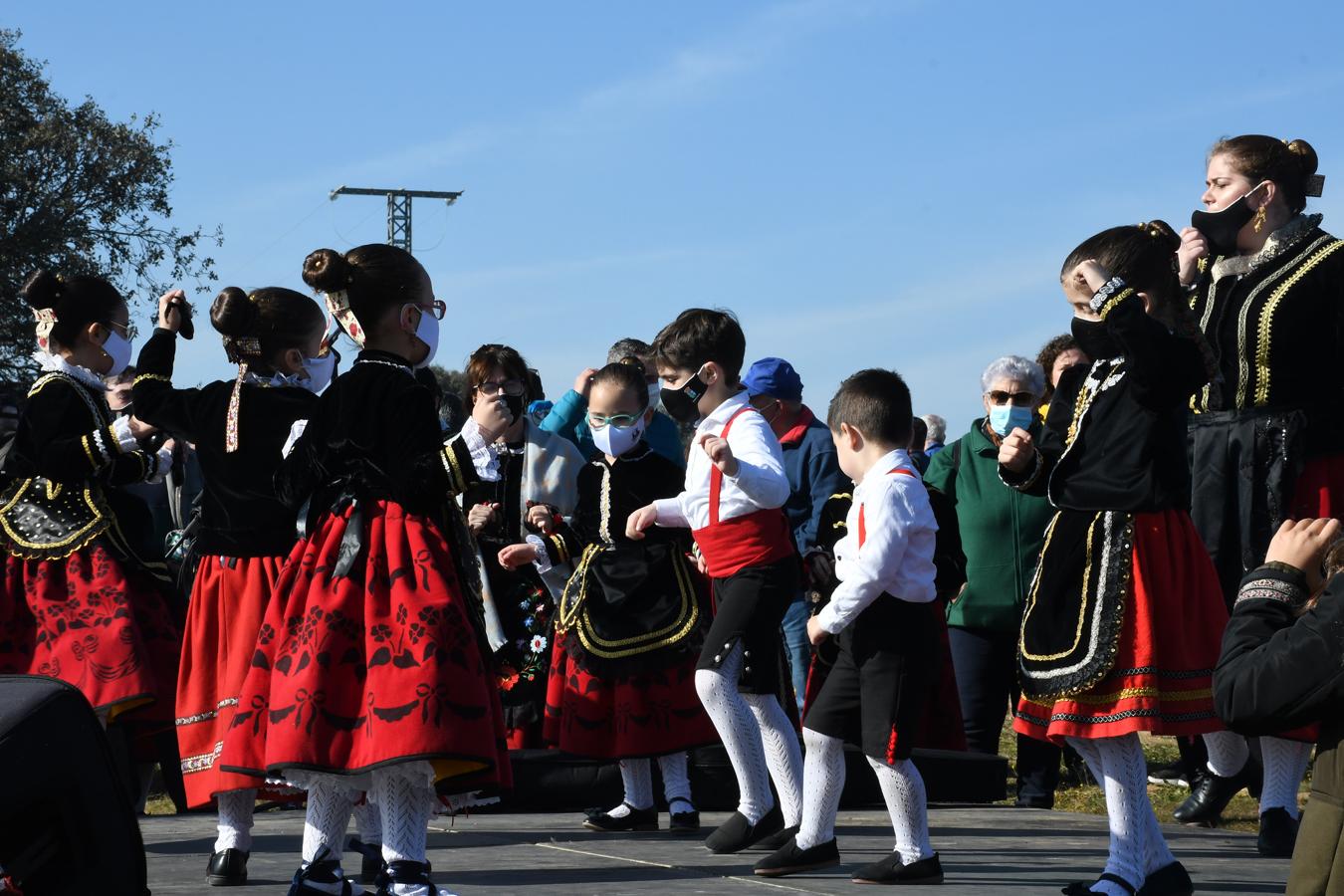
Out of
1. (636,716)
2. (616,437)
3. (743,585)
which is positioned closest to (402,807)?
(743,585)

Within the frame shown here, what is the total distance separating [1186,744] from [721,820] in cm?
213

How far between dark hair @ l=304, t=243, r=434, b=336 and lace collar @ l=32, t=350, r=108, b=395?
1868mm

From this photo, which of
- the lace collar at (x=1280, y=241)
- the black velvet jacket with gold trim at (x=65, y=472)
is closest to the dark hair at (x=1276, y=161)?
the lace collar at (x=1280, y=241)

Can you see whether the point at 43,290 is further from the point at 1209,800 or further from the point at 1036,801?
the point at 1209,800

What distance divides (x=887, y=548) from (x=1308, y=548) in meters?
1.94

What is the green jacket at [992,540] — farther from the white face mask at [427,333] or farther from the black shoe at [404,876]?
the black shoe at [404,876]

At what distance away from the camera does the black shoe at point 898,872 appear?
508 cm

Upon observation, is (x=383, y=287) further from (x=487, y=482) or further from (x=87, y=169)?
(x=87, y=169)

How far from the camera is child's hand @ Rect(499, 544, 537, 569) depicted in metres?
6.36

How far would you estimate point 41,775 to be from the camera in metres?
2.89

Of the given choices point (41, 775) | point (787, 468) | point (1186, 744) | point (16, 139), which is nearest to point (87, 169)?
point (16, 139)

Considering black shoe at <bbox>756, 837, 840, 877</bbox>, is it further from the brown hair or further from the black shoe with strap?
the brown hair

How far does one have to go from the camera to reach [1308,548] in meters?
3.31

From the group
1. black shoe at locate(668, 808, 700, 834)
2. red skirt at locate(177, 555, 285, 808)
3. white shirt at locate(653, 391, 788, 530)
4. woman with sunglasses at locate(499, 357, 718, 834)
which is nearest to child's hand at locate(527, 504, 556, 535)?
woman with sunglasses at locate(499, 357, 718, 834)
